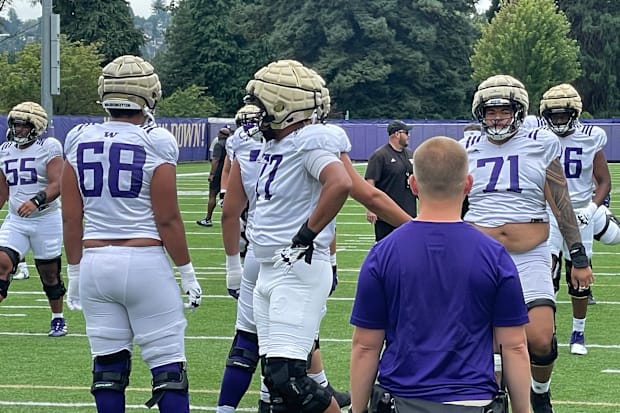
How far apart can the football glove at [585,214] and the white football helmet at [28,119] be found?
4424 millimetres

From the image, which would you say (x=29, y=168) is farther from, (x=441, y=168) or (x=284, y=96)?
(x=441, y=168)

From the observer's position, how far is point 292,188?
590 centimetres

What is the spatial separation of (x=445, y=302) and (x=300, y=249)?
70.8 inches

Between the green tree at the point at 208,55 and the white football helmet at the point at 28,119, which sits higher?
the white football helmet at the point at 28,119

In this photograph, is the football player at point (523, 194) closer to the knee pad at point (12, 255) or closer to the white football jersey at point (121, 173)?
the white football jersey at point (121, 173)

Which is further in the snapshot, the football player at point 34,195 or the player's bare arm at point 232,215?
the football player at point 34,195

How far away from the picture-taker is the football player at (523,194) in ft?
21.8

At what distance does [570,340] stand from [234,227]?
394 centimetres

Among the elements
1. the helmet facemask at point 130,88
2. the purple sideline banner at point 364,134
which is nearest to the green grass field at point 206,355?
the helmet facemask at point 130,88

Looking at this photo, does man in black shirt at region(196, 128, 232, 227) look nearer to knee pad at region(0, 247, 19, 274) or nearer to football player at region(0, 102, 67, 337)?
football player at region(0, 102, 67, 337)

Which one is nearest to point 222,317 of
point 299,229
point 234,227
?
point 234,227

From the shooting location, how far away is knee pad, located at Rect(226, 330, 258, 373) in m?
6.49

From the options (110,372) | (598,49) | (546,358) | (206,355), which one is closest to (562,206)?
(546,358)

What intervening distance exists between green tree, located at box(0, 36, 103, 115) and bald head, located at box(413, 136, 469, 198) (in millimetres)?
40316
